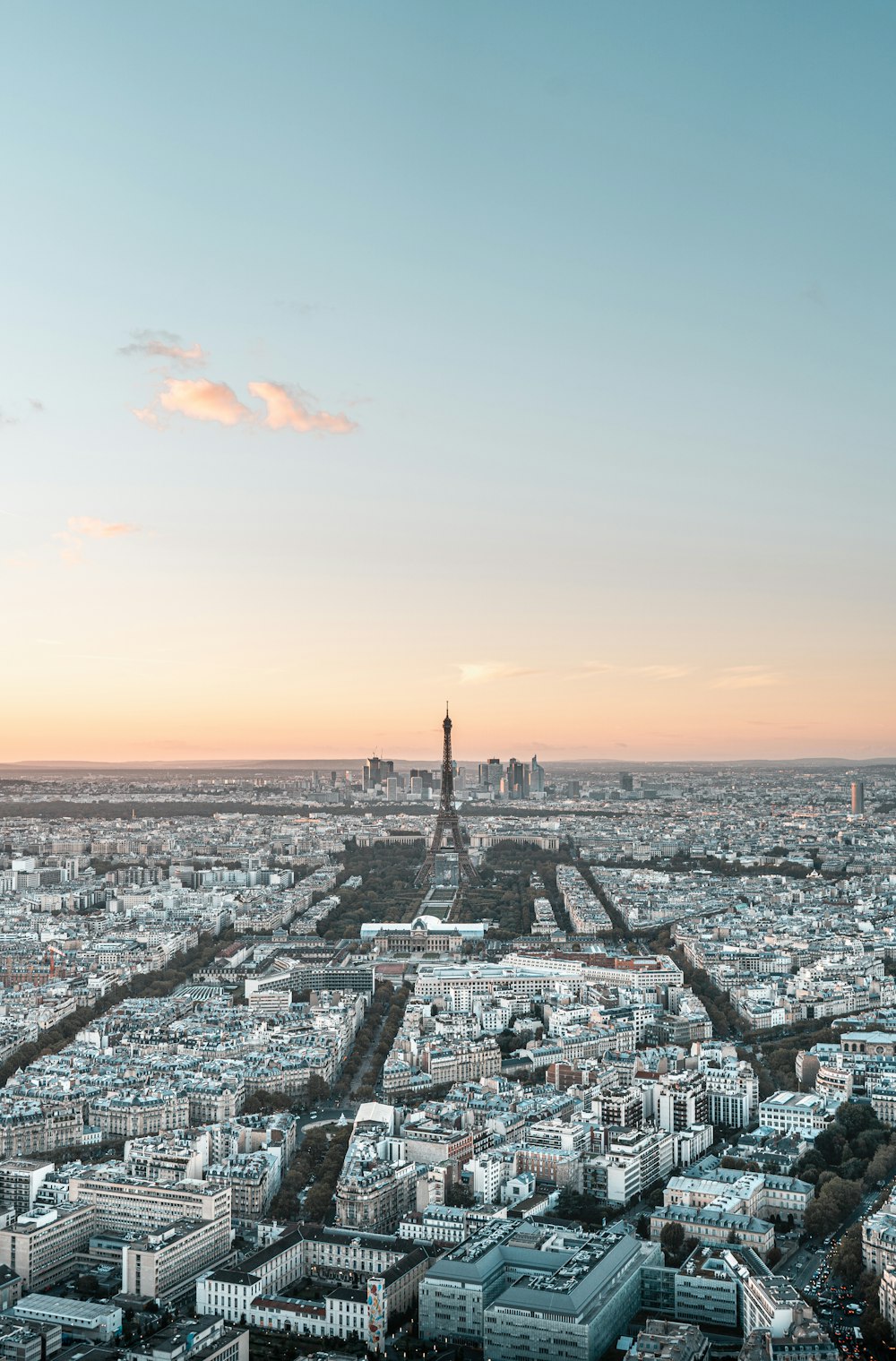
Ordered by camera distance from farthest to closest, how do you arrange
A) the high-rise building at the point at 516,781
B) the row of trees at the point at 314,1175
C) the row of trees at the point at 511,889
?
the high-rise building at the point at 516,781 < the row of trees at the point at 511,889 < the row of trees at the point at 314,1175

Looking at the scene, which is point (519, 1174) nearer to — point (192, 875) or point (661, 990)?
point (661, 990)

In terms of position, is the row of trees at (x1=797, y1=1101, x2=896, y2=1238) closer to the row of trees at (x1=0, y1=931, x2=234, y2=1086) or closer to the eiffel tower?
the row of trees at (x1=0, y1=931, x2=234, y2=1086)

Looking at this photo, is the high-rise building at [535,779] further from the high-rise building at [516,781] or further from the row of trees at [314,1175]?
the row of trees at [314,1175]

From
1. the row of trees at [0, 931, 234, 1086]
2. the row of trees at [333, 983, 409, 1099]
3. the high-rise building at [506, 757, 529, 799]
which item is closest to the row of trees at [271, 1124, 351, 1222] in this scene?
the row of trees at [333, 983, 409, 1099]

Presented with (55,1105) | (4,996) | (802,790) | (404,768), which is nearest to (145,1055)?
(55,1105)

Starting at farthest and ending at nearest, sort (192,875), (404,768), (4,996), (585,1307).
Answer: (404,768), (192,875), (4,996), (585,1307)

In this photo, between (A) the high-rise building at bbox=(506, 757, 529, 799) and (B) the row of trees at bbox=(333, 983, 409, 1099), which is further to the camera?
(A) the high-rise building at bbox=(506, 757, 529, 799)

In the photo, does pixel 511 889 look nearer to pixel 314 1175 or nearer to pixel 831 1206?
pixel 314 1175

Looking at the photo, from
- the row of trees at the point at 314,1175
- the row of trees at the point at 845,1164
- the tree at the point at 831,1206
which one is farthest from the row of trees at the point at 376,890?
the tree at the point at 831,1206
